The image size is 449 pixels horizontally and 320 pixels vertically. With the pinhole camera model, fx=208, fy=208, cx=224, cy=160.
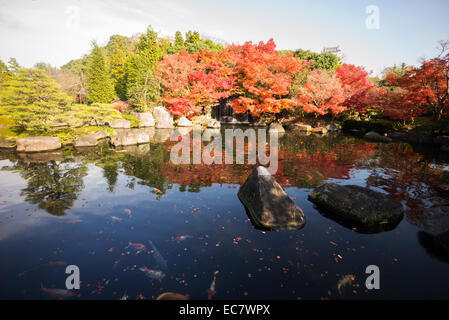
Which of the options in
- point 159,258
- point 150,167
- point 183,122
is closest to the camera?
point 159,258

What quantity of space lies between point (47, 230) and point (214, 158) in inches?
311

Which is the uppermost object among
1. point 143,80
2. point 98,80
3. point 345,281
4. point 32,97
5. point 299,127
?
point 98,80

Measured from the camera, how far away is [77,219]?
5480 millimetres

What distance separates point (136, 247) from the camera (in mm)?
4461

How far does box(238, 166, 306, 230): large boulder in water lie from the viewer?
5.29 meters

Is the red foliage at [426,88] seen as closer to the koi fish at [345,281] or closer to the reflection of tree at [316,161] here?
the reflection of tree at [316,161]

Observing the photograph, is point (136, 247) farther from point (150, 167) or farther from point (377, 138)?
point (377, 138)

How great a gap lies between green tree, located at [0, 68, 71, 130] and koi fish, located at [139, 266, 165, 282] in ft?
47.4

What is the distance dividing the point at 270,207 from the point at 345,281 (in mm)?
2260

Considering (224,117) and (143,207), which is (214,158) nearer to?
(143,207)

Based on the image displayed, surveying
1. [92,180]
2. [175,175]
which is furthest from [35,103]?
[175,175]

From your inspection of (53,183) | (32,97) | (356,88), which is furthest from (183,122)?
(356,88)

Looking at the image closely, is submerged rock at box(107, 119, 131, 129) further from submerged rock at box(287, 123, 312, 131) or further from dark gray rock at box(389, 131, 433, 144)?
dark gray rock at box(389, 131, 433, 144)

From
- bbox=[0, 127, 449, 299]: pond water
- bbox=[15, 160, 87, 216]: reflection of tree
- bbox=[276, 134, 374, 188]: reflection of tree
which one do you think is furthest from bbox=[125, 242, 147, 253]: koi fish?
bbox=[276, 134, 374, 188]: reflection of tree
